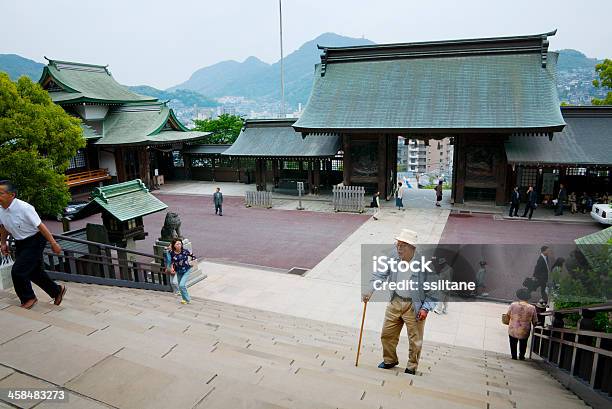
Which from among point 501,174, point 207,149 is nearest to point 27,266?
point 501,174

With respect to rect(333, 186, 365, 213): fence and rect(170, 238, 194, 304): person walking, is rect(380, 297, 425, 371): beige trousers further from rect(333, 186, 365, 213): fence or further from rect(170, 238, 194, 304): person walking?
rect(333, 186, 365, 213): fence

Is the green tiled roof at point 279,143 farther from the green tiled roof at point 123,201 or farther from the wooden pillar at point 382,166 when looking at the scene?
the green tiled roof at point 123,201

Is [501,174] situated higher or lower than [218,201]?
higher

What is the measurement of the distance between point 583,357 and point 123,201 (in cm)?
1138

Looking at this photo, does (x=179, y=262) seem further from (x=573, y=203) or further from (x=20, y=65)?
(x=20, y=65)

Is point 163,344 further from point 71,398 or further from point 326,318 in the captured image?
point 326,318

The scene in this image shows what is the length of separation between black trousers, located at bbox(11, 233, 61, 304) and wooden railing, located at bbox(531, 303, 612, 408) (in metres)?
6.80

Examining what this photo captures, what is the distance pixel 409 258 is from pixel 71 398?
3.79 metres

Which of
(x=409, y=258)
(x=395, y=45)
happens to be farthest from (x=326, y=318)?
(x=395, y=45)

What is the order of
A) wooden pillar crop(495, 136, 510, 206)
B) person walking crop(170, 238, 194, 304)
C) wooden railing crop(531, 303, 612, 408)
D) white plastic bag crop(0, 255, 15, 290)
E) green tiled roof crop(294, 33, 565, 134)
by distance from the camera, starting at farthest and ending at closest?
wooden pillar crop(495, 136, 510, 206) < green tiled roof crop(294, 33, 565, 134) < person walking crop(170, 238, 194, 304) < white plastic bag crop(0, 255, 15, 290) < wooden railing crop(531, 303, 612, 408)

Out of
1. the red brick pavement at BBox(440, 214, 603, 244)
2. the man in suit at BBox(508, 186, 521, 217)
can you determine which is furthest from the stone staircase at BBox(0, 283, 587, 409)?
the man in suit at BBox(508, 186, 521, 217)

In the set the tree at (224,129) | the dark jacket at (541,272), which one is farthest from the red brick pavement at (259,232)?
the tree at (224,129)

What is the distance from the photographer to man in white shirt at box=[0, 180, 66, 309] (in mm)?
5297

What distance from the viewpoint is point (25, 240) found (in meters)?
5.49
